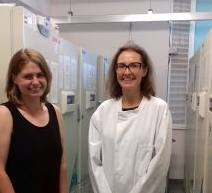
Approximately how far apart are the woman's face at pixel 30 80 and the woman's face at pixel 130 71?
432 mm

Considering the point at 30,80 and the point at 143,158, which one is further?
the point at 143,158

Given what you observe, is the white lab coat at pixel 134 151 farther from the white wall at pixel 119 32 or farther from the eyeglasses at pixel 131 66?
the white wall at pixel 119 32

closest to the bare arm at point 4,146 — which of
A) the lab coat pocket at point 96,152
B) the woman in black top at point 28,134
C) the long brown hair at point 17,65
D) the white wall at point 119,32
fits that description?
the woman in black top at point 28,134

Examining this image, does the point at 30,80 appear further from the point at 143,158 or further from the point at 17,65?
the point at 143,158

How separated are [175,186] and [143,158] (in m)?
3.15

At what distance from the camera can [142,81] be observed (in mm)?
1704

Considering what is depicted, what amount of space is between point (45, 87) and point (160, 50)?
128 inches

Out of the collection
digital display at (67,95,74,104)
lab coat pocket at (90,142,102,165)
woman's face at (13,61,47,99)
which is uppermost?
woman's face at (13,61,47,99)

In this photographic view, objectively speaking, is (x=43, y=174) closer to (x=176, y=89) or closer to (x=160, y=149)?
(x=160, y=149)

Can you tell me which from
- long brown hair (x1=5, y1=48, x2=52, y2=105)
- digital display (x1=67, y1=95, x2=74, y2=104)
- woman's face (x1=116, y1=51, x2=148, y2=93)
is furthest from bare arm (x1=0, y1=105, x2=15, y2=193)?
digital display (x1=67, y1=95, x2=74, y2=104)

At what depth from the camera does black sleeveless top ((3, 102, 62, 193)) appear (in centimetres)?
135

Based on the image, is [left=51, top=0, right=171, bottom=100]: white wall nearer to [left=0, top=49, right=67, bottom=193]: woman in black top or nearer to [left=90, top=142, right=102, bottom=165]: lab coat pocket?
[left=90, top=142, right=102, bottom=165]: lab coat pocket

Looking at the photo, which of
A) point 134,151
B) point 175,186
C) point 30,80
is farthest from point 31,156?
point 175,186

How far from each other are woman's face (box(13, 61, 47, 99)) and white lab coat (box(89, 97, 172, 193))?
1.43 feet
